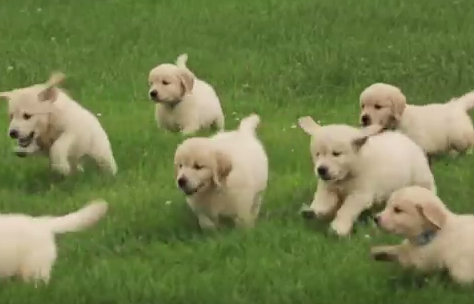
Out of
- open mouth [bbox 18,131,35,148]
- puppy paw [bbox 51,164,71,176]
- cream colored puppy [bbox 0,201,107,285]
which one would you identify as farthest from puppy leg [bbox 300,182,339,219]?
open mouth [bbox 18,131,35,148]

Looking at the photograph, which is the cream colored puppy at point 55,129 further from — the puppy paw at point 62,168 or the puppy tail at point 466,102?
the puppy tail at point 466,102

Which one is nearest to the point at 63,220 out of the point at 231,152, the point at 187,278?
the point at 187,278

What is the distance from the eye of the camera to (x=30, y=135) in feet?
36.8

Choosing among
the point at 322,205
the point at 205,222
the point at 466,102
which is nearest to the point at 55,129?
the point at 205,222

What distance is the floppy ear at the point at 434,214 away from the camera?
7914 mm

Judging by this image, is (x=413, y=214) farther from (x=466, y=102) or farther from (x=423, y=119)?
(x=466, y=102)

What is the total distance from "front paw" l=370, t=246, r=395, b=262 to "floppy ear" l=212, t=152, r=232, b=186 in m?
1.57

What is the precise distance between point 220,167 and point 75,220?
4.71 feet

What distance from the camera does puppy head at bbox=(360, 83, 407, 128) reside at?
11.6m

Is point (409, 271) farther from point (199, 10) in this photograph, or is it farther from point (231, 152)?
point (199, 10)

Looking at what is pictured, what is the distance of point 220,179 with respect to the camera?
9344 millimetres

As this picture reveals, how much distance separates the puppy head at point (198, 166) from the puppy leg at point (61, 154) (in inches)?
82.3

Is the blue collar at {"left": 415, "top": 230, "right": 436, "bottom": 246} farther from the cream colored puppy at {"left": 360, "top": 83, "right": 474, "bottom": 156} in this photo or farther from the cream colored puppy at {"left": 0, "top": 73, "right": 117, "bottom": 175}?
the cream colored puppy at {"left": 0, "top": 73, "right": 117, "bottom": 175}

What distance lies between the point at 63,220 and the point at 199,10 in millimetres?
12074
